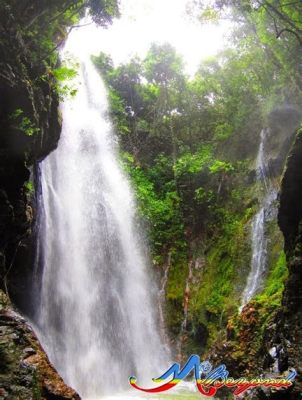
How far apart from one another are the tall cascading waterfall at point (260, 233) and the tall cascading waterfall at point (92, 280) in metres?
3.43

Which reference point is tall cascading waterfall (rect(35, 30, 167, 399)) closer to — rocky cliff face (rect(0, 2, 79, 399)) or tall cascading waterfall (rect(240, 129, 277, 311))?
rocky cliff face (rect(0, 2, 79, 399))

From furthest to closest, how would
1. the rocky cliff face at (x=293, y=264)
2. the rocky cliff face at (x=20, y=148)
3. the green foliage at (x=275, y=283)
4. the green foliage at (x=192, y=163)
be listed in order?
the green foliage at (x=192, y=163), the green foliage at (x=275, y=283), the rocky cliff face at (x=293, y=264), the rocky cliff face at (x=20, y=148)

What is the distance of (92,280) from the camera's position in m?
12.5

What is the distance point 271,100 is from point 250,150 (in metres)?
2.16

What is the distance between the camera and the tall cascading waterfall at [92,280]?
33.7ft

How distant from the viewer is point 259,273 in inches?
447

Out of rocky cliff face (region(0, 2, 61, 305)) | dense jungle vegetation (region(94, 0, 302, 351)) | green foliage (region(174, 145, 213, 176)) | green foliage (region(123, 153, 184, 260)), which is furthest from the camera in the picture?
green foliage (region(174, 145, 213, 176))

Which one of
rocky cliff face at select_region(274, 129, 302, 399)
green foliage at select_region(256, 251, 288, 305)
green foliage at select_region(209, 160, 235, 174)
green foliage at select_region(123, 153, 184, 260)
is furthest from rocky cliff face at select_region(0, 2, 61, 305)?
green foliage at select_region(209, 160, 235, 174)

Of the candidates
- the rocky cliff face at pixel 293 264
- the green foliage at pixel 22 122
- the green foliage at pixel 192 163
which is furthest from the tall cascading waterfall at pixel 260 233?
the green foliage at pixel 22 122

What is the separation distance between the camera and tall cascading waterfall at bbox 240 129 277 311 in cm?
1115

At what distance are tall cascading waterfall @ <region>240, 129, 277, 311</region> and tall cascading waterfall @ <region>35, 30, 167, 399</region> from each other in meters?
3.43

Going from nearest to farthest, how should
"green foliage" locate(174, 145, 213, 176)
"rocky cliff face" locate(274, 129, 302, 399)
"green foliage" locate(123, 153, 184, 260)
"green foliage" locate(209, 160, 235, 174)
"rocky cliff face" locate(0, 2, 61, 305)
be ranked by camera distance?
1. "rocky cliff face" locate(274, 129, 302, 399)
2. "rocky cliff face" locate(0, 2, 61, 305)
3. "green foliage" locate(123, 153, 184, 260)
4. "green foliage" locate(209, 160, 235, 174)
5. "green foliage" locate(174, 145, 213, 176)

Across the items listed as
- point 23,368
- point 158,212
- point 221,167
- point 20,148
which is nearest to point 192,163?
point 221,167

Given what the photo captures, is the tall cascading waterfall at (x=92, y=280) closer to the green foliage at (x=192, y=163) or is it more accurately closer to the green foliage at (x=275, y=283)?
the green foliage at (x=192, y=163)
